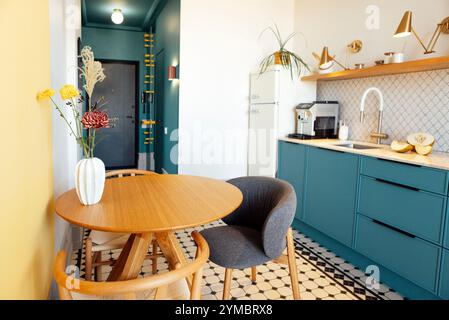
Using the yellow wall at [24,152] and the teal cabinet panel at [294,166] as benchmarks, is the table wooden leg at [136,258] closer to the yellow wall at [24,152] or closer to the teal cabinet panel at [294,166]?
the yellow wall at [24,152]

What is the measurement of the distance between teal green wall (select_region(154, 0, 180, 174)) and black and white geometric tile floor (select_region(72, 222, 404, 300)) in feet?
6.32

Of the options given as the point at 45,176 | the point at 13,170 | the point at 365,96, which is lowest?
the point at 45,176

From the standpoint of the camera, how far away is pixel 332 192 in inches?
120

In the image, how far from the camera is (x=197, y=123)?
421 centimetres

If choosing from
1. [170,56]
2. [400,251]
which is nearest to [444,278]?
[400,251]

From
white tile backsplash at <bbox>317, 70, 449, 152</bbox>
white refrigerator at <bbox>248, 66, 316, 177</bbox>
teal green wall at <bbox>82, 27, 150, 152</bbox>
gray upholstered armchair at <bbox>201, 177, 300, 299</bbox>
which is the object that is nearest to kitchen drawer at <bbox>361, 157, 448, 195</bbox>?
white tile backsplash at <bbox>317, 70, 449, 152</bbox>

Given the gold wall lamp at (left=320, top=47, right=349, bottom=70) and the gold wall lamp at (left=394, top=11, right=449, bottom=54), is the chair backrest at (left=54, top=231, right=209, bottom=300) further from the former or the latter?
the gold wall lamp at (left=320, top=47, right=349, bottom=70)

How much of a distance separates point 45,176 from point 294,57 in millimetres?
3138

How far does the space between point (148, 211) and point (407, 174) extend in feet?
5.72

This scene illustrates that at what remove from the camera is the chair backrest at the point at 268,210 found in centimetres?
181

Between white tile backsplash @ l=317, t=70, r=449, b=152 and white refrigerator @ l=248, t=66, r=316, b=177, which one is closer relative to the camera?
white tile backsplash @ l=317, t=70, r=449, b=152

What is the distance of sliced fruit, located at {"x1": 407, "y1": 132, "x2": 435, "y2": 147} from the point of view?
2529 millimetres

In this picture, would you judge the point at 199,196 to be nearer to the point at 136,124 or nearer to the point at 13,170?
the point at 13,170
